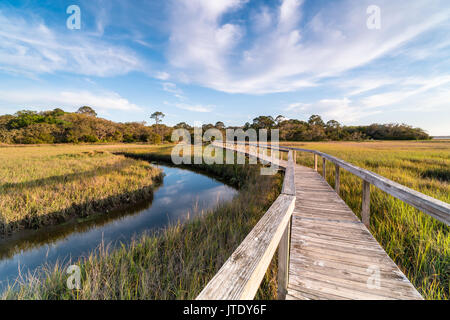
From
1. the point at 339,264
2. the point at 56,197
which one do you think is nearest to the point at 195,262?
the point at 339,264

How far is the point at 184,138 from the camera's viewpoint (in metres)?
51.0

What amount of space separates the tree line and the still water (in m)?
43.9

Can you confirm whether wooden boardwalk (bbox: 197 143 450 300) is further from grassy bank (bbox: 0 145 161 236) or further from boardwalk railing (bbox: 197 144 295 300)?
grassy bank (bbox: 0 145 161 236)

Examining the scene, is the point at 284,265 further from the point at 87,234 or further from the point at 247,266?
the point at 87,234

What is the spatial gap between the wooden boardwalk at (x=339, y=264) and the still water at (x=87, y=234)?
10.4 feet

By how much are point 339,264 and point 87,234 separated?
6.16m

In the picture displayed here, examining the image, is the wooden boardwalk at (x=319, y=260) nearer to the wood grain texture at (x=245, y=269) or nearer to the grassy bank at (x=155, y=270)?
the wood grain texture at (x=245, y=269)

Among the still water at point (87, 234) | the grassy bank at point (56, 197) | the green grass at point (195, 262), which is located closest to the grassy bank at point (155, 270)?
the green grass at point (195, 262)

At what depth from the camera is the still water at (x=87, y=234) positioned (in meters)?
3.69

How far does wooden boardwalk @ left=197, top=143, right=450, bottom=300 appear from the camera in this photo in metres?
0.79
